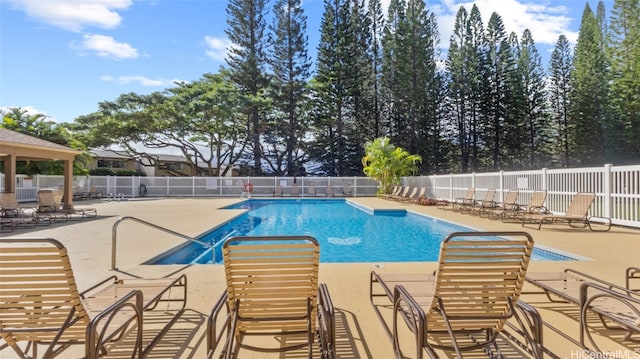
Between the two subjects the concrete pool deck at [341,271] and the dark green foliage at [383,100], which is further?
the dark green foliage at [383,100]

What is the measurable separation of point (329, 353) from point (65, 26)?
1232 centimetres

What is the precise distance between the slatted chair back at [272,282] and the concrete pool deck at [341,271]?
43cm

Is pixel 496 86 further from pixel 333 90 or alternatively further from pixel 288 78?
pixel 288 78

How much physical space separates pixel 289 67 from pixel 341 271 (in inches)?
→ 991

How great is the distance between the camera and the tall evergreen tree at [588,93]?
2356 centimetres

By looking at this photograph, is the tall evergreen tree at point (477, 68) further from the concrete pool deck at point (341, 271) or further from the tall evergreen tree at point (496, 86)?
the concrete pool deck at point (341, 271)

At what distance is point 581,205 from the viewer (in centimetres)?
761

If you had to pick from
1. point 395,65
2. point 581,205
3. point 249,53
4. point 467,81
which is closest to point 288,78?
point 249,53

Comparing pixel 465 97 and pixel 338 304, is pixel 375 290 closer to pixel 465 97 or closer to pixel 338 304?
pixel 338 304

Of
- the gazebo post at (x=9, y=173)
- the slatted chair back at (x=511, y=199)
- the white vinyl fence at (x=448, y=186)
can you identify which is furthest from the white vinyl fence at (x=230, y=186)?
the slatted chair back at (x=511, y=199)

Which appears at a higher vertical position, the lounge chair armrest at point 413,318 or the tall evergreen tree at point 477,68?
the tall evergreen tree at point 477,68

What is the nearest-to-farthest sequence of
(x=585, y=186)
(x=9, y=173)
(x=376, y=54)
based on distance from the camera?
(x=585, y=186), (x=9, y=173), (x=376, y=54)

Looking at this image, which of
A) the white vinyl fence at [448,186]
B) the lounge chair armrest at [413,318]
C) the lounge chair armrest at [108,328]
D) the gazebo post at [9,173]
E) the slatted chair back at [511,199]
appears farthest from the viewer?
the gazebo post at [9,173]

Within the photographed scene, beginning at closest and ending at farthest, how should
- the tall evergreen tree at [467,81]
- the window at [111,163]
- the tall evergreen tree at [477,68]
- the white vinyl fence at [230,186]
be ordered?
the white vinyl fence at [230,186]
the tall evergreen tree at [477,68]
the tall evergreen tree at [467,81]
the window at [111,163]
